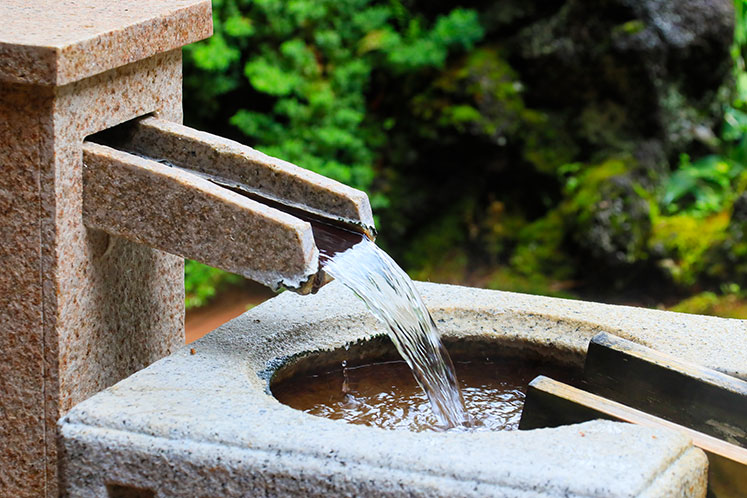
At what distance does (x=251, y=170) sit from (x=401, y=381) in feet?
2.49

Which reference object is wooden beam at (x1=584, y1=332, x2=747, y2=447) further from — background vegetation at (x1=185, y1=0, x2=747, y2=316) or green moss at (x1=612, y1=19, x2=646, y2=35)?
green moss at (x1=612, y1=19, x2=646, y2=35)

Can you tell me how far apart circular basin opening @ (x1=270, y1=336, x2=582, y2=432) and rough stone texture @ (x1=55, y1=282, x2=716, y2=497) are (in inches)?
6.9

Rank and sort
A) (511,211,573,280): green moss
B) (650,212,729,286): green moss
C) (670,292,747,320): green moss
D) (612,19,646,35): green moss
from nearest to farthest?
(670,292,747,320): green moss → (650,212,729,286): green moss → (612,19,646,35): green moss → (511,211,573,280): green moss

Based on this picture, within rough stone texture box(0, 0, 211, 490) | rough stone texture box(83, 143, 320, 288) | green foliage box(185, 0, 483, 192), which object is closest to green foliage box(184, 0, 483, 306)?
green foliage box(185, 0, 483, 192)

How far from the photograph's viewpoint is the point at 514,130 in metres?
6.19

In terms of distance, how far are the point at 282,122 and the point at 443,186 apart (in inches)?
47.7

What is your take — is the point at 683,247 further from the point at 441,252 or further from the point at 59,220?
the point at 59,220

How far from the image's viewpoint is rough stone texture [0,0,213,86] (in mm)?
2057

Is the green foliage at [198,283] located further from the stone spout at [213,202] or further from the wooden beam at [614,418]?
the wooden beam at [614,418]

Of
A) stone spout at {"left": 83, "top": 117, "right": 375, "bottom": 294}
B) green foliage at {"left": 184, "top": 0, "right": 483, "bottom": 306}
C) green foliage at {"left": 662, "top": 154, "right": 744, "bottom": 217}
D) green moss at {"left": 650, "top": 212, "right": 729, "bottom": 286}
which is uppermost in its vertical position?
stone spout at {"left": 83, "top": 117, "right": 375, "bottom": 294}

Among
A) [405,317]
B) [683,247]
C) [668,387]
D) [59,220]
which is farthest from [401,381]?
[683,247]

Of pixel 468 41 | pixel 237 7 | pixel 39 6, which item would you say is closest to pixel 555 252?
pixel 468 41

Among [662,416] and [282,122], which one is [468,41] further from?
[662,416]

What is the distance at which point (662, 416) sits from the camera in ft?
7.73
